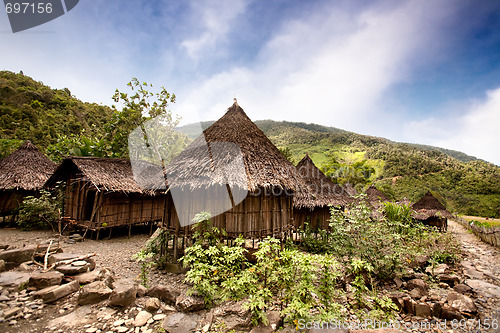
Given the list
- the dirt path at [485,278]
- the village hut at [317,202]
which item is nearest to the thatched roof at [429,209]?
the dirt path at [485,278]

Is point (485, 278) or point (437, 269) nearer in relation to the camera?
point (485, 278)

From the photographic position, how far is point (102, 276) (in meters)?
5.20

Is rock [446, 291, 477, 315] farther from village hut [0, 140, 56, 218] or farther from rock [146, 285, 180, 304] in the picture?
village hut [0, 140, 56, 218]

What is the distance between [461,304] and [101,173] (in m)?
11.8

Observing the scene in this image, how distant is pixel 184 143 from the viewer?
79.6 ft

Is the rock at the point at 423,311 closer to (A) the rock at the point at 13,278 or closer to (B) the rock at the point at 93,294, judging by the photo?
(B) the rock at the point at 93,294

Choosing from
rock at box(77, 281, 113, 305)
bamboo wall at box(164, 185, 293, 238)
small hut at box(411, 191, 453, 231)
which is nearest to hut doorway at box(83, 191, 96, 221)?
bamboo wall at box(164, 185, 293, 238)

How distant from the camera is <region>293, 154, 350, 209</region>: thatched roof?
9773 mm

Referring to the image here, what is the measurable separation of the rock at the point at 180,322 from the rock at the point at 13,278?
3.23 meters

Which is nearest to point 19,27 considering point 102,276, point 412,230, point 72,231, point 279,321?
point 102,276

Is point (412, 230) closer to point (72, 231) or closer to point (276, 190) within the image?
point (276, 190)

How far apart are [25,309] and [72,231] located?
23.8ft

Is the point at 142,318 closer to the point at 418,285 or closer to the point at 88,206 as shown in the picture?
the point at 418,285

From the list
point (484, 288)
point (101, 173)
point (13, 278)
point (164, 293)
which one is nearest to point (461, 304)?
point (484, 288)
